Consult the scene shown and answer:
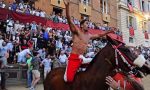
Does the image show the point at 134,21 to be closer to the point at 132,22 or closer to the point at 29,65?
the point at 132,22

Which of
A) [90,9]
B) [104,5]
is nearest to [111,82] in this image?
[90,9]

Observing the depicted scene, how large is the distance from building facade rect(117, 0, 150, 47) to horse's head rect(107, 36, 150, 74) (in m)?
42.4

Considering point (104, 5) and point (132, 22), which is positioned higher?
point (104, 5)

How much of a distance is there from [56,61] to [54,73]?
1275 cm

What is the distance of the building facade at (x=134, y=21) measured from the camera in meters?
50.6

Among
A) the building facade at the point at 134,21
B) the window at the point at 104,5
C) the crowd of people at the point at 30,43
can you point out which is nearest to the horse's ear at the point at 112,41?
the crowd of people at the point at 30,43

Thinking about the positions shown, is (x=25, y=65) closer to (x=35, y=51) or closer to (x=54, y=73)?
(x=35, y=51)

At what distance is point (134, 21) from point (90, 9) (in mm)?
14205

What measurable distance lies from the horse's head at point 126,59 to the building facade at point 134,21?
42420mm

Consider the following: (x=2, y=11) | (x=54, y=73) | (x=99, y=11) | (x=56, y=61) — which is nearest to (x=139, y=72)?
(x=54, y=73)

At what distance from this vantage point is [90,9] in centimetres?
4291

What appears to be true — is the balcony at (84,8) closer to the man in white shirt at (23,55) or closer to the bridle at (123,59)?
the man in white shirt at (23,55)

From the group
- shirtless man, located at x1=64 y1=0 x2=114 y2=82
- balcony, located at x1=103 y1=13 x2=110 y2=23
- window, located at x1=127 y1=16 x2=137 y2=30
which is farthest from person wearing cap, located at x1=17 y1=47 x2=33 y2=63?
window, located at x1=127 y1=16 x2=137 y2=30

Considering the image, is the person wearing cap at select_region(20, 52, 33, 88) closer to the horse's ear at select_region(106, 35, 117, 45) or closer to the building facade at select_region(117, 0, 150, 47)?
the horse's ear at select_region(106, 35, 117, 45)
